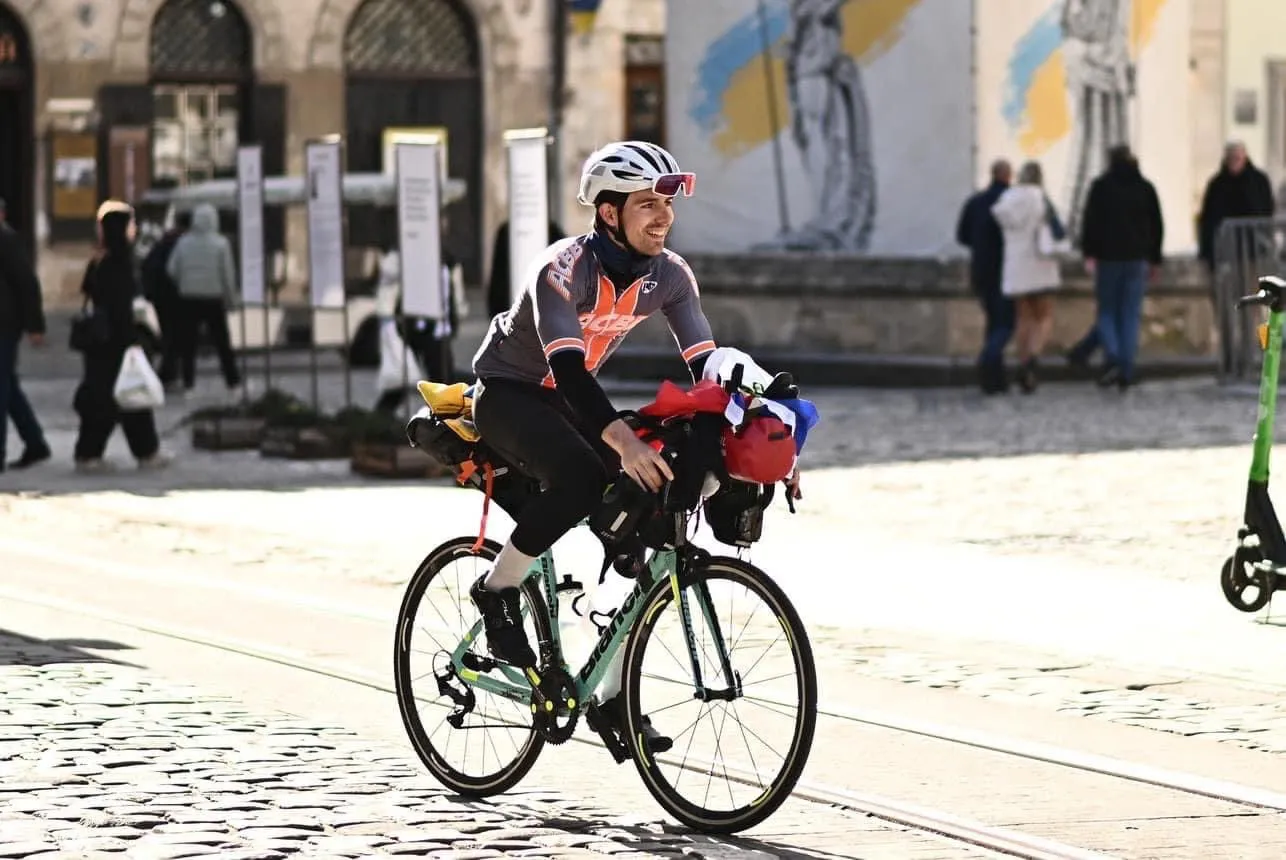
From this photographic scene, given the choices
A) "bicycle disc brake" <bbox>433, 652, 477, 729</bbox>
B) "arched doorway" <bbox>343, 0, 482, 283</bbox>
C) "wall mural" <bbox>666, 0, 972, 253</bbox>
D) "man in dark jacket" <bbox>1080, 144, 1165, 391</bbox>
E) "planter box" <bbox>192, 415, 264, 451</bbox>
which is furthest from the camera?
"arched doorway" <bbox>343, 0, 482, 283</bbox>

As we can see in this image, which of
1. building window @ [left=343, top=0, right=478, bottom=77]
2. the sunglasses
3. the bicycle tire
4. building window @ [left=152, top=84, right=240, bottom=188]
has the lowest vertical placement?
the bicycle tire

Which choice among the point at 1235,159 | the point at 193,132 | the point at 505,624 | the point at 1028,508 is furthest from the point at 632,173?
the point at 193,132

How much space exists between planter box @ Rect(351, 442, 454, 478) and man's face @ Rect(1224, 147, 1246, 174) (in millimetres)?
8482

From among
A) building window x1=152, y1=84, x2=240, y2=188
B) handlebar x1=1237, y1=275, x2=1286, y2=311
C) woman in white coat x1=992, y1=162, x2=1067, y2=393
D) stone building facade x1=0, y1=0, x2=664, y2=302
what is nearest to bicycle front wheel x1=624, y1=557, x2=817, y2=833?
handlebar x1=1237, y1=275, x2=1286, y2=311

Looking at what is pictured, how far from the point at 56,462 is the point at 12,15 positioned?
17458 mm

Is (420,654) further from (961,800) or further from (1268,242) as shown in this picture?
(1268,242)

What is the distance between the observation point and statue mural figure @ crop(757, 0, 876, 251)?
24.6 metres

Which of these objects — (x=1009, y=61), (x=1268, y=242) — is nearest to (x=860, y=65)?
(x=1009, y=61)

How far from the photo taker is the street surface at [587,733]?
23.0 ft

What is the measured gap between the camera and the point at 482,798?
7438 mm

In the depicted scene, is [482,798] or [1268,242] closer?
[482,798]

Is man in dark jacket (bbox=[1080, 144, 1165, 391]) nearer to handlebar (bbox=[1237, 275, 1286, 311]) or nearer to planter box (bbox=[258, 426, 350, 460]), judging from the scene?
planter box (bbox=[258, 426, 350, 460])

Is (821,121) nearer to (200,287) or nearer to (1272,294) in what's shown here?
(200,287)

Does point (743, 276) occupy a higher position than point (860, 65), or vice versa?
point (860, 65)
